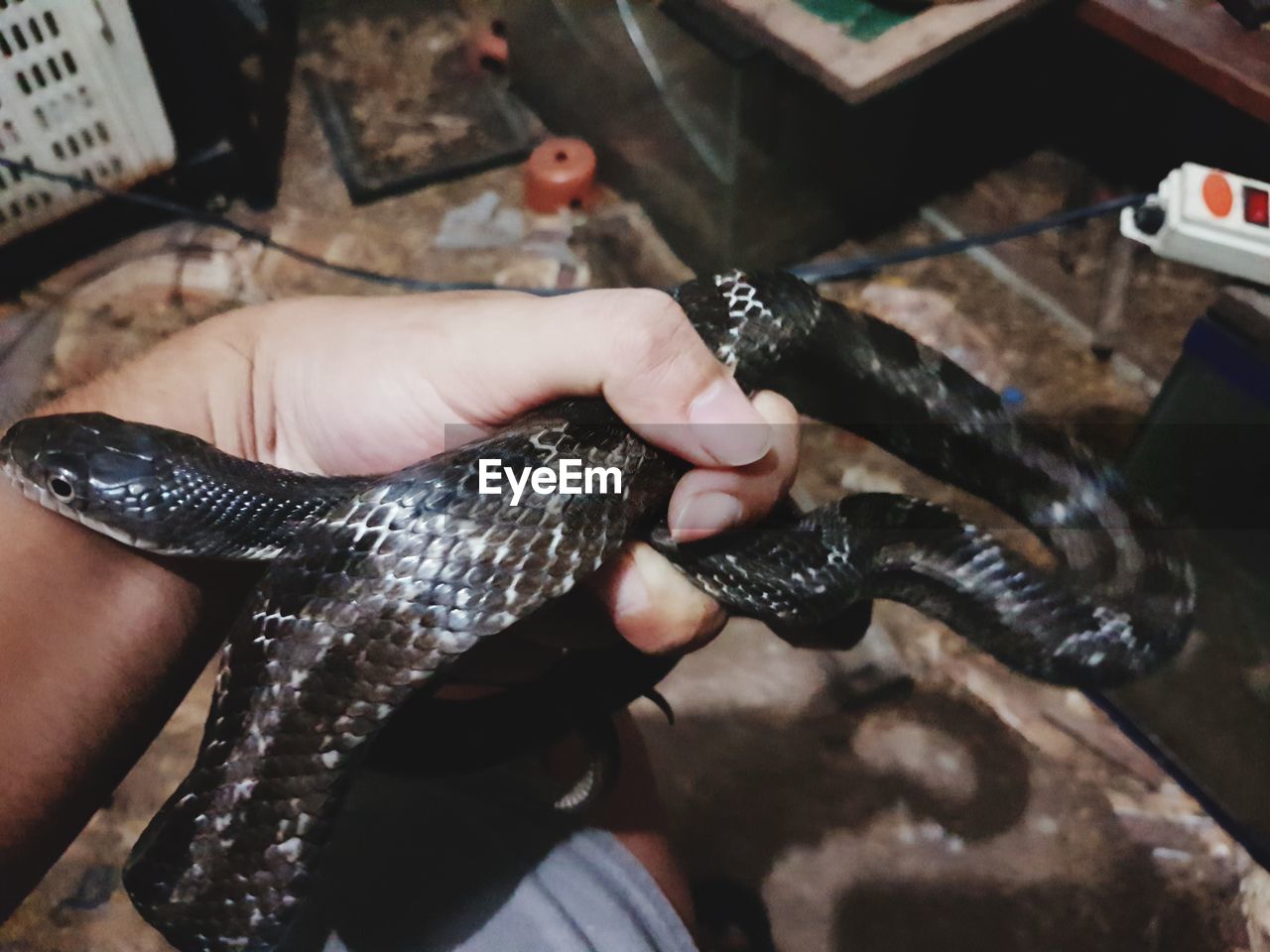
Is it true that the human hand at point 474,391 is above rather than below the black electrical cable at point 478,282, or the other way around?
above

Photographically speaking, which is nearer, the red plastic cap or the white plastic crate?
the white plastic crate

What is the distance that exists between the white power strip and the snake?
0.38 m

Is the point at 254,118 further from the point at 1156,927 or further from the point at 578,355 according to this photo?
the point at 1156,927

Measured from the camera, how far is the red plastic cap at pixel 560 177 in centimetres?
275

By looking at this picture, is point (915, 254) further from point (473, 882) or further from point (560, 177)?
point (473, 882)

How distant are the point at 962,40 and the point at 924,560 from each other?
1.40m

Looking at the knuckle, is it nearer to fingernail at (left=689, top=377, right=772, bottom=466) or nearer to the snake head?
fingernail at (left=689, top=377, right=772, bottom=466)

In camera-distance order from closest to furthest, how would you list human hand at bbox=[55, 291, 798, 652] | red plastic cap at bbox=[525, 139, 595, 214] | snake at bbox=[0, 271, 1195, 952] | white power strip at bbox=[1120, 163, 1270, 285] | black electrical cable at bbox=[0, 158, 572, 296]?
snake at bbox=[0, 271, 1195, 952]
human hand at bbox=[55, 291, 798, 652]
white power strip at bbox=[1120, 163, 1270, 285]
black electrical cable at bbox=[0, 158, 572, 296]
red plastic cap at bbox=[525, 139, 595, 214]

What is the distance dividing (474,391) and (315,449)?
0.36 m

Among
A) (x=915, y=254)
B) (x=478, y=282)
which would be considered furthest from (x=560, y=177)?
(x=915, y=254)

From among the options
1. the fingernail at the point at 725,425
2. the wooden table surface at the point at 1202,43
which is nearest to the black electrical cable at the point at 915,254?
the wooden table surface at the point at 1202,43

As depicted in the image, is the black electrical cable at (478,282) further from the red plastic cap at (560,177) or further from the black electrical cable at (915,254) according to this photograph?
the red plastic cap at (560,177)

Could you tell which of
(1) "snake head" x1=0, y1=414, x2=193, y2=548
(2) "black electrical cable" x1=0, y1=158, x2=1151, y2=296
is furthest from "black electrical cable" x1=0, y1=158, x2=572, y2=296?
(1) "snake head" x1=0, y1=414, x2=193, y2=548

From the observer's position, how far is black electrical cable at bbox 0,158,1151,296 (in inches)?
102
